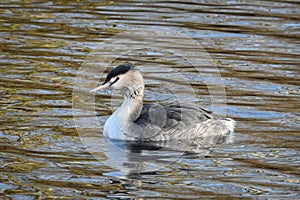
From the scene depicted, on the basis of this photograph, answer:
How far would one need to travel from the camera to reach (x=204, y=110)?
37.6 feet

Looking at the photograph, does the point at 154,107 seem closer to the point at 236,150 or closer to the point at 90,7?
the point at 236,150

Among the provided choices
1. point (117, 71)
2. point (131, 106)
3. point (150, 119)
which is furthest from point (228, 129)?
point (117, 71)

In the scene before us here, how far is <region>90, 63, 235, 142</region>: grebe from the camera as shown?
11008 millimetres

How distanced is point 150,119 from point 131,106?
12.7 inches

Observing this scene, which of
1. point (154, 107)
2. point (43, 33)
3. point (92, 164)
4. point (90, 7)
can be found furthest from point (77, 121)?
point (90, 7)

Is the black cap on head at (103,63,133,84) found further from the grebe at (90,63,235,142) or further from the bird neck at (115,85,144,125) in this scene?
the bird neck at (115,85,144,125)

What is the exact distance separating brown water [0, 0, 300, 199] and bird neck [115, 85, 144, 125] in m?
0.44

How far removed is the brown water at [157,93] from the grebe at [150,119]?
276 millimetres

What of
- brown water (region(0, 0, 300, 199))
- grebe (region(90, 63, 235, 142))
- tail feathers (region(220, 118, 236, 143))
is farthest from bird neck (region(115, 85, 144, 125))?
tail feathers (region(220, 118, 236, 143))

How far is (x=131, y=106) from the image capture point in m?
11.2

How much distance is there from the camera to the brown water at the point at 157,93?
9.15 m

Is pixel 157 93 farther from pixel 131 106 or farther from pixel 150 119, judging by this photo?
pixel 150 119

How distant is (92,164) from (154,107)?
5.52 ft

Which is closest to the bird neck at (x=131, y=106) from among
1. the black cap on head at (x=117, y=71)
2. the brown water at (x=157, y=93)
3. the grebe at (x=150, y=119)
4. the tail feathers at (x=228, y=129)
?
the grebe at (x=150, y=119)
